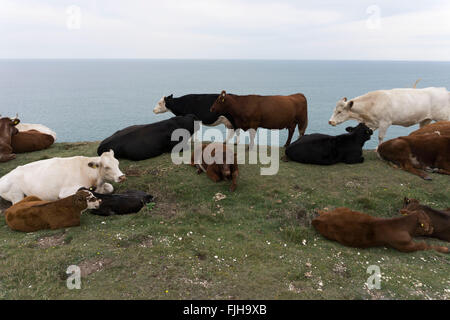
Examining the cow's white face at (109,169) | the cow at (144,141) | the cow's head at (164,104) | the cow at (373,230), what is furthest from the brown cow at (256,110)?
the cow at (373,230)

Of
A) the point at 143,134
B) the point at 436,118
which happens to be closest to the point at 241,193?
the point at 143,134

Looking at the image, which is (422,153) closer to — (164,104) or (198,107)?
(198,107)

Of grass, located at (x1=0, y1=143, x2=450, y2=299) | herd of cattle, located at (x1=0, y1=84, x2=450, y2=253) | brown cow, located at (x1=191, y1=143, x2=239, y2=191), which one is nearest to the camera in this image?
grass, located at (x1=0, y1=143, x2=450, y2=299)

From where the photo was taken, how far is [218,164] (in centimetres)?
837

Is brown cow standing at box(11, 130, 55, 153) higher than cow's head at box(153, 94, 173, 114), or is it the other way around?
cow's head at box(153, 94, 173, 114)

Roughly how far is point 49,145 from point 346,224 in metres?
11.2

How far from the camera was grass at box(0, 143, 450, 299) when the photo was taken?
4.71 metres

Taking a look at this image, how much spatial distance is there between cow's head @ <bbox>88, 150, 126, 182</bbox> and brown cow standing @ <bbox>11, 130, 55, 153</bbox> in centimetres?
539

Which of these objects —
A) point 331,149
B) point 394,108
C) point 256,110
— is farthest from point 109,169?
point 394,108

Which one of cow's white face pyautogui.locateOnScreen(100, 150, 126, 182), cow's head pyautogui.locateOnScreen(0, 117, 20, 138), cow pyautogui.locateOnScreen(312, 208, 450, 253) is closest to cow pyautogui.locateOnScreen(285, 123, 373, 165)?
cow pyautogui.locateOnScreen(312, 208, 450, 253)

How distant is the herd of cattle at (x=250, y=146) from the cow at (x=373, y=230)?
0.06ft

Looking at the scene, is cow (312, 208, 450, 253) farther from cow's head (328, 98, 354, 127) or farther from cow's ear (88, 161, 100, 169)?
cow's head (328, 98, 354, 127)

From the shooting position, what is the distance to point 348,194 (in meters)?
8.11
